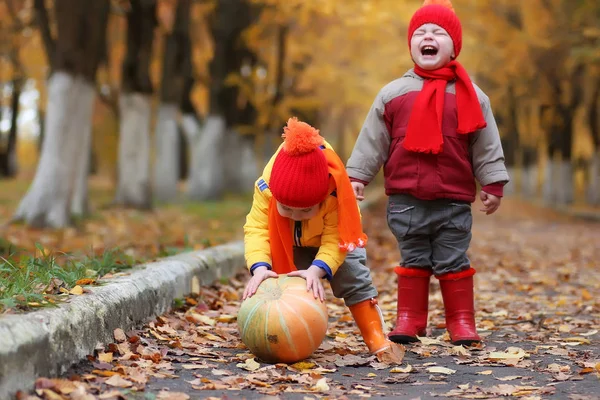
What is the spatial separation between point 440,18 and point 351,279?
1783mm

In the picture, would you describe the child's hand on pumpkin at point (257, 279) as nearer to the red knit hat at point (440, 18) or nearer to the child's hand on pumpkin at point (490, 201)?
the child's hand on pumpkin at point (490, 201)

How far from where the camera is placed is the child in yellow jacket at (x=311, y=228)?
4.42m

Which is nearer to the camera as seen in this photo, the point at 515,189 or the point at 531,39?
the point at 531,39

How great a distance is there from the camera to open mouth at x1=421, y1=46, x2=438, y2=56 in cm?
533

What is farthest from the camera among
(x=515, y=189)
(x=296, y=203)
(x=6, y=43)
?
(x=515, y=189)

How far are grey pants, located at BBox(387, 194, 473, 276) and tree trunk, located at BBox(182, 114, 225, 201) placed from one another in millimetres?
17387

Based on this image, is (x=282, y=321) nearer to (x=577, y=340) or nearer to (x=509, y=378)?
(x=509, y=378)

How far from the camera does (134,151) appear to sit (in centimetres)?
1778

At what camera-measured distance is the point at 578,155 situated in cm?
4397

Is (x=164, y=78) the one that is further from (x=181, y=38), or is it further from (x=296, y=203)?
(x=296, y=203)

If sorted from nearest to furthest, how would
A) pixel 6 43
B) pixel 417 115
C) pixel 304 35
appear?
1. pixel 417 115
2. pixel 6 43
3. pixel 304 35

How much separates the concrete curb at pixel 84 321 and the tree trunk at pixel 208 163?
16.1 m

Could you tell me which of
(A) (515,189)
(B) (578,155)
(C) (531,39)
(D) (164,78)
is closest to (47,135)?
(D) (164,78)

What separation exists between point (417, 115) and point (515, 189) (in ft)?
147
